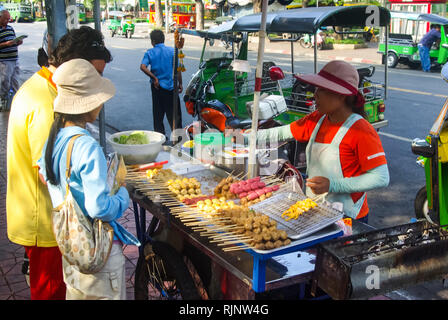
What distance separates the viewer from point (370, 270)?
2225 millimetres

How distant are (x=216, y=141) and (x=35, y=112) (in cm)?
154

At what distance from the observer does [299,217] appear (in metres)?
2.63

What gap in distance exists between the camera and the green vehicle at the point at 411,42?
54.3 feet

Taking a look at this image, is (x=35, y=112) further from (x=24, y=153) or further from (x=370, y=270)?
(x=370, y=270)

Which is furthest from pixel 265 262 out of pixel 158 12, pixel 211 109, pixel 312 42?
pixel 158 12

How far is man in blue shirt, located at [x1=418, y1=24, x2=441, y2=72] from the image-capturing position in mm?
16395

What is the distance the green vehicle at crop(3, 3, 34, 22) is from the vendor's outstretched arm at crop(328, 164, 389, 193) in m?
55.9

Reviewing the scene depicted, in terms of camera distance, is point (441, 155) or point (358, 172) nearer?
point (358, 172)

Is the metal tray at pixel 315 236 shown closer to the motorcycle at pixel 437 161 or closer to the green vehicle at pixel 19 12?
the motorcycle at pixel 437 161

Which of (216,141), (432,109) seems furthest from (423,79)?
(216,141)

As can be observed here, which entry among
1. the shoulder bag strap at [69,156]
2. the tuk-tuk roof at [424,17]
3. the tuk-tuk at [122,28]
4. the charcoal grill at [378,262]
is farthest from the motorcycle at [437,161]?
the tuk-tuk at [122,28]

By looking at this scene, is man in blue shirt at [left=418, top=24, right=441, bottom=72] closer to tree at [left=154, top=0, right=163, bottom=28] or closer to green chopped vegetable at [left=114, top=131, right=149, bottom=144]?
green chopped vegetable at [left=114, top=131, right=149, bottom=144]

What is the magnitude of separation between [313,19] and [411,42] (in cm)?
1300

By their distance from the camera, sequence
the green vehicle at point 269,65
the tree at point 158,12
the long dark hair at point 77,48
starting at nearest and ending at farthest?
the long dark hair at point 77,48
the green vehicle at point 269,65
the tree at point 158,12
